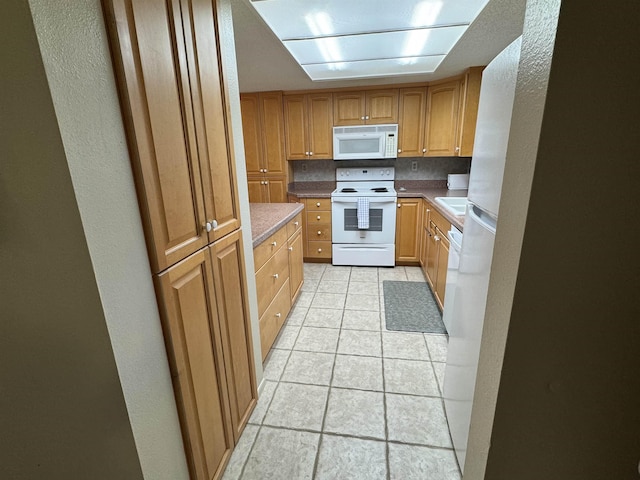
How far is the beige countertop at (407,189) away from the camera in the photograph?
346cm

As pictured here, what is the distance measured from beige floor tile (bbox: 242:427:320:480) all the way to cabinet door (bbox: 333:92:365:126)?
3316mm

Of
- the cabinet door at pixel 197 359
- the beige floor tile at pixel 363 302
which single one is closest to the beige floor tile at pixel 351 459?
the cabinet door at pixel 197 359

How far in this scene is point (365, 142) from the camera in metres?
3.69

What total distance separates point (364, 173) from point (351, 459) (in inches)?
132

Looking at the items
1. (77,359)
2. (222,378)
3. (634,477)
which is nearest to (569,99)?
(634,477)

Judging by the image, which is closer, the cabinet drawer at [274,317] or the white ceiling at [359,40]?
the white ceiling at [359,40]

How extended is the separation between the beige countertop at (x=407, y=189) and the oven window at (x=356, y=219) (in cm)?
31

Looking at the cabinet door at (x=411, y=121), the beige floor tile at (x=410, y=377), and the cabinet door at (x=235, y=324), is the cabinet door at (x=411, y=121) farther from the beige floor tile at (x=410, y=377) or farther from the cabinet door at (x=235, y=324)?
the cabinet door at (x=235, y=324)

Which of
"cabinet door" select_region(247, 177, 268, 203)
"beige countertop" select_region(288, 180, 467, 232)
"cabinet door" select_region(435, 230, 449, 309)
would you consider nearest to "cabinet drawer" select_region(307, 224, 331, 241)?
"beige countertop" select_region(288, 180, 467, 232)

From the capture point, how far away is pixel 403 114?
141 inches

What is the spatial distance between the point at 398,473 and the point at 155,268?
4.31 ft

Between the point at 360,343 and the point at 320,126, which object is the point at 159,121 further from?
the point at 320,126

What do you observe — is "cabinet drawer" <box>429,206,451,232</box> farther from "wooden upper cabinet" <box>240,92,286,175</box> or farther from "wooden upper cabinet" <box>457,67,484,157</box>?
"wooden upper cabinet" <box>240,92,286,175</box>

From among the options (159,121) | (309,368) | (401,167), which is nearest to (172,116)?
(159,121)
